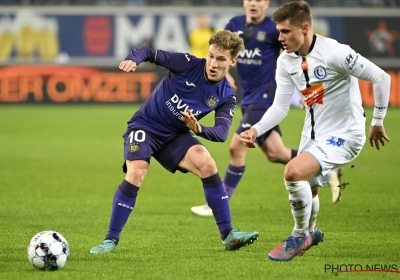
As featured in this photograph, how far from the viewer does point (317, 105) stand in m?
6.38

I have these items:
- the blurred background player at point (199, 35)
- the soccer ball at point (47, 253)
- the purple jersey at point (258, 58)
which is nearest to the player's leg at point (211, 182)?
the soccer ball at point (47, 253)

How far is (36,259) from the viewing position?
223 inches

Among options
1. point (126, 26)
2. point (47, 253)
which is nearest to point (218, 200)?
point (47, 253)

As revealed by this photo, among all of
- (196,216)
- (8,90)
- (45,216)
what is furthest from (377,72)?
(8,90)

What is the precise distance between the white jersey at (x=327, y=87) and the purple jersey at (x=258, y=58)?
3045 millimetres

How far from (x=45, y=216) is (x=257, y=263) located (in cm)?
340

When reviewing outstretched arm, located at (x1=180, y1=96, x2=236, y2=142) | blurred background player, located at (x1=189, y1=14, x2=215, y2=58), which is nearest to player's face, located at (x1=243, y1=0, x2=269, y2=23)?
outstretched arm, located at (x1=180, y1=96, x2=236, y2=142)

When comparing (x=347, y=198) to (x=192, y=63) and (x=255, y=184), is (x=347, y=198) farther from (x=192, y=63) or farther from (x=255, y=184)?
(x=192, y=63)

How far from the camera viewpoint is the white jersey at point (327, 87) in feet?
20.4

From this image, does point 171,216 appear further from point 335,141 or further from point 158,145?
point 335,141

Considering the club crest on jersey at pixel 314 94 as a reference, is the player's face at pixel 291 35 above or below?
above

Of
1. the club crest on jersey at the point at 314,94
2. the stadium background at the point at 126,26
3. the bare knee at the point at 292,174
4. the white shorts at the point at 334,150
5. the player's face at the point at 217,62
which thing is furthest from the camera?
the stadium background at the point at 126,26

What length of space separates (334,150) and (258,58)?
11.6 feet

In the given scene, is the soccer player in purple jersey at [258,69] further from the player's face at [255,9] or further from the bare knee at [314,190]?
the bare knee at [314,190]
